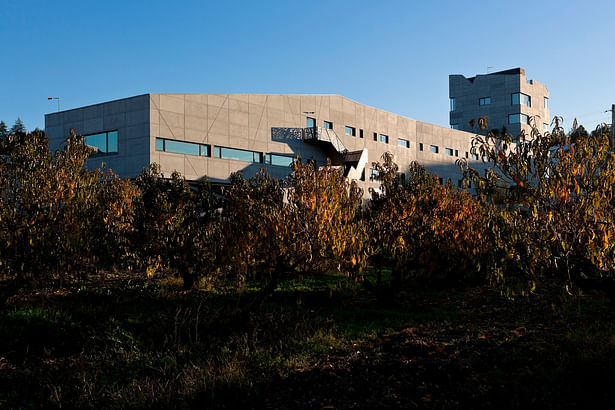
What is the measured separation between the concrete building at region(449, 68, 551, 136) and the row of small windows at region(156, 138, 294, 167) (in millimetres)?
48788

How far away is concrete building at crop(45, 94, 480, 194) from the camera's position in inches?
1391

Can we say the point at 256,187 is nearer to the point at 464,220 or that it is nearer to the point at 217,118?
the point at 464,220

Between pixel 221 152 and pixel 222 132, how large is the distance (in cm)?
173

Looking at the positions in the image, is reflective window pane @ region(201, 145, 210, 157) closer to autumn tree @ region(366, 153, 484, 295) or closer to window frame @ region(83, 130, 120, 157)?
window frame @ region(83, 130, 120, 157)

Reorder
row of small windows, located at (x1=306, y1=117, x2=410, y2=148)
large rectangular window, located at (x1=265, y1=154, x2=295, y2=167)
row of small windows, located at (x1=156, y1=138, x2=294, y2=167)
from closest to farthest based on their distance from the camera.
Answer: row of small windows, located at (x1=156, y1=138, x2=294, y2=167), large rectangular window, located at (x1=265, y1=154, x2=295, y2=167), row of small windows, located at (x1=306, y1=117, x2=410, y2=148)

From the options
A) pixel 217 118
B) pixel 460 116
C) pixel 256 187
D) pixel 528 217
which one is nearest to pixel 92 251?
pixel 256 187

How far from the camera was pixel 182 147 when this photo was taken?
36.4m

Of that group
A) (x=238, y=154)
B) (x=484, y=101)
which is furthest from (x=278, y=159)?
(x=484, y=101)

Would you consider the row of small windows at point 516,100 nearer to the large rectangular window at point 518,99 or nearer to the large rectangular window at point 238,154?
the large rectangular window at point 518,99

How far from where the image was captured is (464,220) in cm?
1356

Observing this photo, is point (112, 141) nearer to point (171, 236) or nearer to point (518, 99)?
point (171, 236)

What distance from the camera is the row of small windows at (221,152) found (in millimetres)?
35759

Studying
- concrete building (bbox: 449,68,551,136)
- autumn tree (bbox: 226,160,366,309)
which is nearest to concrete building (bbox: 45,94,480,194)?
autumn tree (bbox: 226,160,366,309)

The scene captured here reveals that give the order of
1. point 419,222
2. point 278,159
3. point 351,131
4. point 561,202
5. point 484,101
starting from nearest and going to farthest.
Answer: point 561,202 < point 419,222 < point 278,159 < point 351,131 < point 484,101
